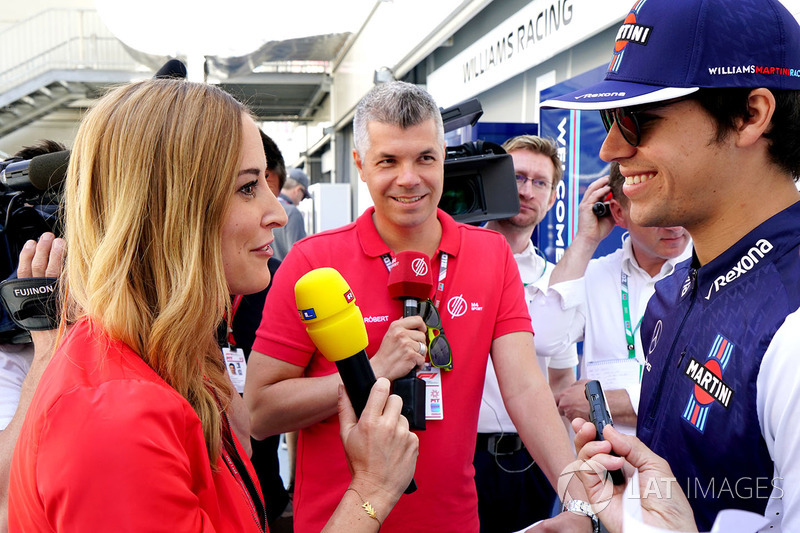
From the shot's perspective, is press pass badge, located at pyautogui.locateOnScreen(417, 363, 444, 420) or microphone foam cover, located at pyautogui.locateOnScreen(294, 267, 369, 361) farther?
press pass badge, located at pyautogui.locateOnScreen(417, 363, 444, 420)

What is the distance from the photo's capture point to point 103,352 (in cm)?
107

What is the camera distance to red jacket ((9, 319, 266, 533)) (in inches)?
36.4

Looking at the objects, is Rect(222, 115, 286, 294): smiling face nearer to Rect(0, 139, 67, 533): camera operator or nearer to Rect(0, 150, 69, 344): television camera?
Rect(0, 139, 67, 533): camera operator

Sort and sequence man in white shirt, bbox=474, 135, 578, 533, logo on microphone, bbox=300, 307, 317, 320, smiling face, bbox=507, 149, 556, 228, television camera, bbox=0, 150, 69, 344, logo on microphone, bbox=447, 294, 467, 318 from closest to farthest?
1. logo on microphone, bbox=300, 307, 317, 320
2. television camera, bbox=0, 150, 69, 344
3. logo on microphone, bbox=447, 294, 467, 318
4. man in white shirt, bbox=474, 135, 578, 533
5. smiling face, bbox=507, 149, 556, 228

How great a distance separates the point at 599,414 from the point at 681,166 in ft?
1.60

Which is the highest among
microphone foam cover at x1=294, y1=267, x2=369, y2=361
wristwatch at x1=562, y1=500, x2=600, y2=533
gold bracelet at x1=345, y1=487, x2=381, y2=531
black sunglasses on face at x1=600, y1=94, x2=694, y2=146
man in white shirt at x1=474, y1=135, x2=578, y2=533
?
black sunglasses on face at x1=600, y1=94, x2=694, y2=146

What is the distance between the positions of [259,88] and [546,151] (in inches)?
552

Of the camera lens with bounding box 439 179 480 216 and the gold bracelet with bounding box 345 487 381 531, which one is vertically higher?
the camera lens with bounding box 439 179 480 216

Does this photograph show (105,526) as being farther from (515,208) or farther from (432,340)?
(515,208)

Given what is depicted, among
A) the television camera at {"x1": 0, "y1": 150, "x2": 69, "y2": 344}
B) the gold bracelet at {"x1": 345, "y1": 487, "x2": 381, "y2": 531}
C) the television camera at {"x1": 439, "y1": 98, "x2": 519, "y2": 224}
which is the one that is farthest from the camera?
the television camera at {"x1": 439, "y1": 98, "x2": 519, "y2": 224}

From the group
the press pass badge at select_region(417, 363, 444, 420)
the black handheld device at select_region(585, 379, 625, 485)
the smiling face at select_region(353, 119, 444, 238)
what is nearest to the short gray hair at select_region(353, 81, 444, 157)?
the smiling face at select_region(353, 119, 444, 238)

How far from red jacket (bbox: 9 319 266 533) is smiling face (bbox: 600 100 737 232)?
95 centimetres

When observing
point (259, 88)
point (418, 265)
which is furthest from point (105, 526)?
point (259, 88)

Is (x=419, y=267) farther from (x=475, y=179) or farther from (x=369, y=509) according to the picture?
(x=475, y=179)
